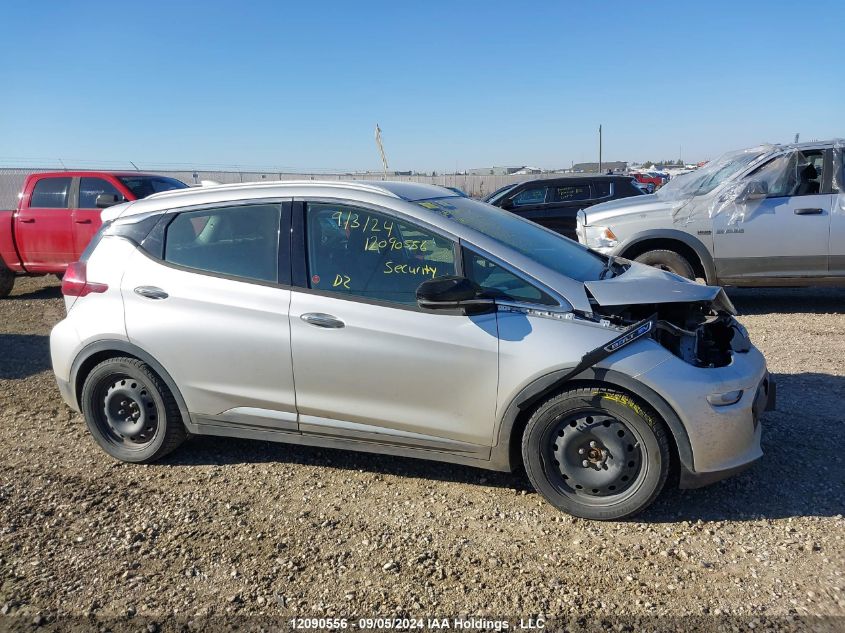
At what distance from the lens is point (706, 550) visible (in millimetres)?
3301

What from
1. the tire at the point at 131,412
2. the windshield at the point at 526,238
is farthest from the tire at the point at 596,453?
the tire at the point at 131,412

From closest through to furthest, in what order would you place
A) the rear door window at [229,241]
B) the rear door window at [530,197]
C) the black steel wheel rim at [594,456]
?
the black steel wheel rim at [594,456] < the rear door window at [229,241] < the rear door window at [530,197]

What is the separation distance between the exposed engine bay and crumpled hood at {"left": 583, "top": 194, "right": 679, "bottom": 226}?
424 centimetres

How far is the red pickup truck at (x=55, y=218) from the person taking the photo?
9.69m

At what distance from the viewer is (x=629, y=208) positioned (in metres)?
8.41

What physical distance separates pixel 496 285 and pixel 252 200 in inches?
61.7

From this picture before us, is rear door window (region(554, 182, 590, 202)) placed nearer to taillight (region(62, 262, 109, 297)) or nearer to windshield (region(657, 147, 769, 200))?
windshield (region(657, 147, 769, 200))


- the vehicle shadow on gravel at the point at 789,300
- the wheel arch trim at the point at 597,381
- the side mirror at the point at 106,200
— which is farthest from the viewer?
the side mirror at the point at 106,200

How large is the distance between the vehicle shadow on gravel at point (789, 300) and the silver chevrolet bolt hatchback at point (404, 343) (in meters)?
4.84

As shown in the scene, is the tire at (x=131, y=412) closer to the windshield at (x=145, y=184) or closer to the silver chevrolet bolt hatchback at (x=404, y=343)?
the silver chevrolet bolt hatchback at (x=404, y=343)

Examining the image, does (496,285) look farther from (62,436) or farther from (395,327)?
(62,436)

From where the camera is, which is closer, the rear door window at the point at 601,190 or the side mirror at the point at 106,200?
the side mirror at the point at 106,200

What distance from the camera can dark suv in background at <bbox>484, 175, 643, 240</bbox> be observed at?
1371cm

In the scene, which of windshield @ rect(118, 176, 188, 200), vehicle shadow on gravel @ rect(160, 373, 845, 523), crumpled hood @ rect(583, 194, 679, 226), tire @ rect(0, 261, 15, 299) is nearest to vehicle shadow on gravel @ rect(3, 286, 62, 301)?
tire @ rect(0, 261, 15, 299)
